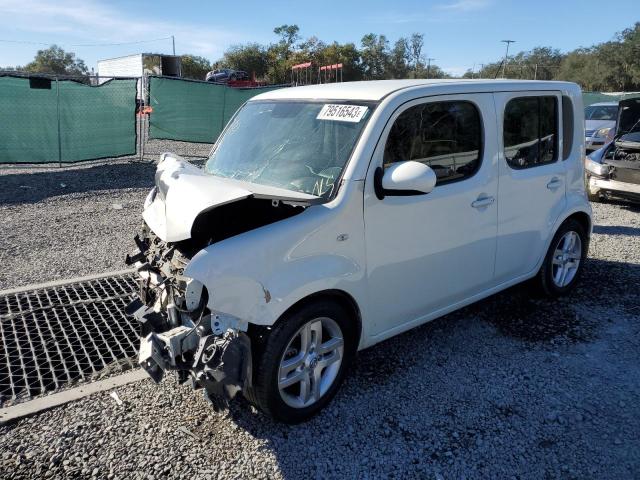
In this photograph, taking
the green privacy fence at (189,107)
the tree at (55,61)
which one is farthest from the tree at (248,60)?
the green privacy fence at (189,107)

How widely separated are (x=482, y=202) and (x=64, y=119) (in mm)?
10416

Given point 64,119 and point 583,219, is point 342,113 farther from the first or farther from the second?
point 64,119

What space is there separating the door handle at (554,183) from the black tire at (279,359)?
2417 mm

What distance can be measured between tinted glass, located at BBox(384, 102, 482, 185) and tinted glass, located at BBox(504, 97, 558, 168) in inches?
16.5

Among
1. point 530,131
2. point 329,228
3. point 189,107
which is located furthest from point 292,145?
point 189,107

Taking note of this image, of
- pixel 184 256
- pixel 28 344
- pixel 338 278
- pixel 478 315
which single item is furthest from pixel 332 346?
pixel 28 344

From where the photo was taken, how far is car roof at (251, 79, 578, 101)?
3352 mm

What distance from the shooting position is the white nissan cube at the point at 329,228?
266 centimetres

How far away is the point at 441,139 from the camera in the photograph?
3500mm

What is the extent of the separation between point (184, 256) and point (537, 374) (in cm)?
262

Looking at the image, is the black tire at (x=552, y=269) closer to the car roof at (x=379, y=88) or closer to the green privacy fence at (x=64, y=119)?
the car roof at (x=379, y=88)

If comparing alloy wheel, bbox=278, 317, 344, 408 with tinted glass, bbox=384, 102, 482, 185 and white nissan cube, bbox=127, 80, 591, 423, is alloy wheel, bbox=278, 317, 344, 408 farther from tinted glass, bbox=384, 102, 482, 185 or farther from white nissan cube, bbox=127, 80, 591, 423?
tinted glass, bbox=384, 102, 482, 185

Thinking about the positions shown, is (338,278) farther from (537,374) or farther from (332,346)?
(537,374)

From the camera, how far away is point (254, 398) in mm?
2863
